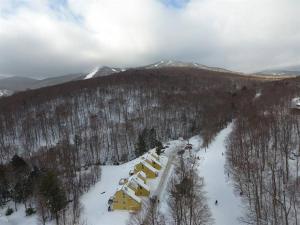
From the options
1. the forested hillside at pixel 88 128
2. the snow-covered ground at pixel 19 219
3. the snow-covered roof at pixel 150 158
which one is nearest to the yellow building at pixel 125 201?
the forested hillside at pixel 88 128

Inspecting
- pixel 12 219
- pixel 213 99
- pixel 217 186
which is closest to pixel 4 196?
pixel 12 219

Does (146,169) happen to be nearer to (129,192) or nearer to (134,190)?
(134,190)

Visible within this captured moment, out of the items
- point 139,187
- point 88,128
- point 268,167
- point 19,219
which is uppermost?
point 268,167

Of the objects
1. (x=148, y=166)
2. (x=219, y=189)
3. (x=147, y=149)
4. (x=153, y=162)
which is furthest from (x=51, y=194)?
(x=147, y=149)

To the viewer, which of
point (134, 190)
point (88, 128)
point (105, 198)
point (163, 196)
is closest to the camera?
point (163, 196)

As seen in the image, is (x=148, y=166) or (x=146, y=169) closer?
(x=146, y=169)

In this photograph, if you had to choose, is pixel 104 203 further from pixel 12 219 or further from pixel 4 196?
pixel 4 196

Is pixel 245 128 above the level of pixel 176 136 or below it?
above

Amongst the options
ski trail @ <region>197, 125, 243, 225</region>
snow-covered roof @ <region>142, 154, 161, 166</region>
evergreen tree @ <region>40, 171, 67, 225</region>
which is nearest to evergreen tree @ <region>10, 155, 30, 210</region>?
evergreen tree @ <region>40, 171, 67, 225</region>
